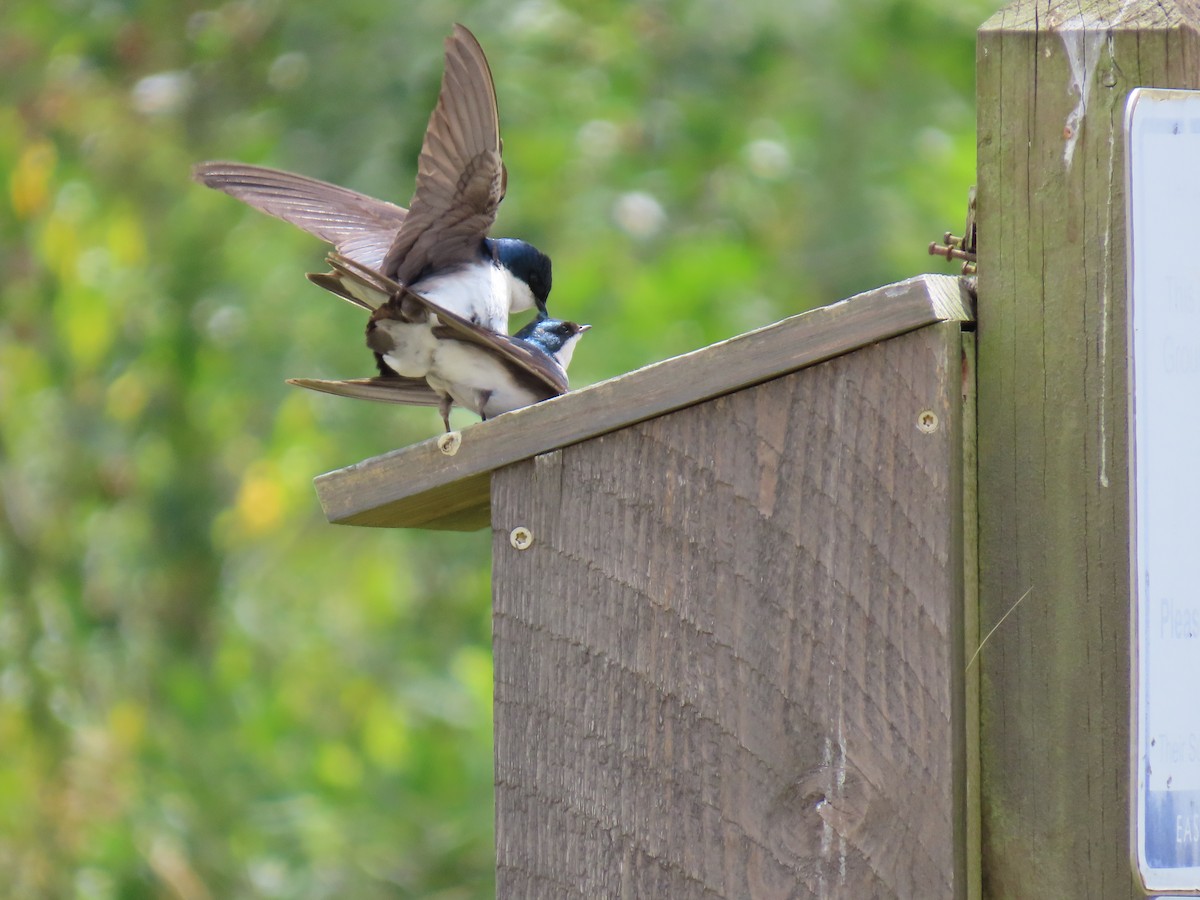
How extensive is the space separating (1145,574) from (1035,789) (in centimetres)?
23

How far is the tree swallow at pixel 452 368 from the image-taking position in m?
1.80

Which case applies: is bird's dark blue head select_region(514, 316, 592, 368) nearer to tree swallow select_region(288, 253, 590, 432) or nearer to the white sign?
tree swallow select_region(288, 253, 590, 432)

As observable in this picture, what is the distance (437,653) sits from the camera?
16.7ft

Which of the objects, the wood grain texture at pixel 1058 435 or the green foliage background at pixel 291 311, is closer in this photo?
the wood grain texture at pixel 1058 435

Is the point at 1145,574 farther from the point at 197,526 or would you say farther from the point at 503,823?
the point at 197,526

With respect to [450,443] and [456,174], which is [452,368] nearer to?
[456,174]

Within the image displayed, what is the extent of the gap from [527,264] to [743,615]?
1507 millimetres

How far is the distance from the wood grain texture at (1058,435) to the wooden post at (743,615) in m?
0.05

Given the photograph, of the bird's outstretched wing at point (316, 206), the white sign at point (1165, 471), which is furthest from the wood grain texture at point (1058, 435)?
the bird's outstretched wing at point (316, 206)

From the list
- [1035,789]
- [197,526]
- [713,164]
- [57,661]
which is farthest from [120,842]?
[1035,789]

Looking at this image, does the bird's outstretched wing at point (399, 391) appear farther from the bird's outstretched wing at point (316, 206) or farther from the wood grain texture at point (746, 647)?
the wood grain texture at point (746, 647)

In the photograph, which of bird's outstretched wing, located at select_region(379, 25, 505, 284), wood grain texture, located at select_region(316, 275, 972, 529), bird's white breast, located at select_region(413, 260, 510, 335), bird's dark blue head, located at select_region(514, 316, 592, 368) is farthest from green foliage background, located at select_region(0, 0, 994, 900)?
wood grain texture, located at select_region(316, 275, 972, 529)

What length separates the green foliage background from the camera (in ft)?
14.1

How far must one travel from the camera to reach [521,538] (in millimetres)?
1521
